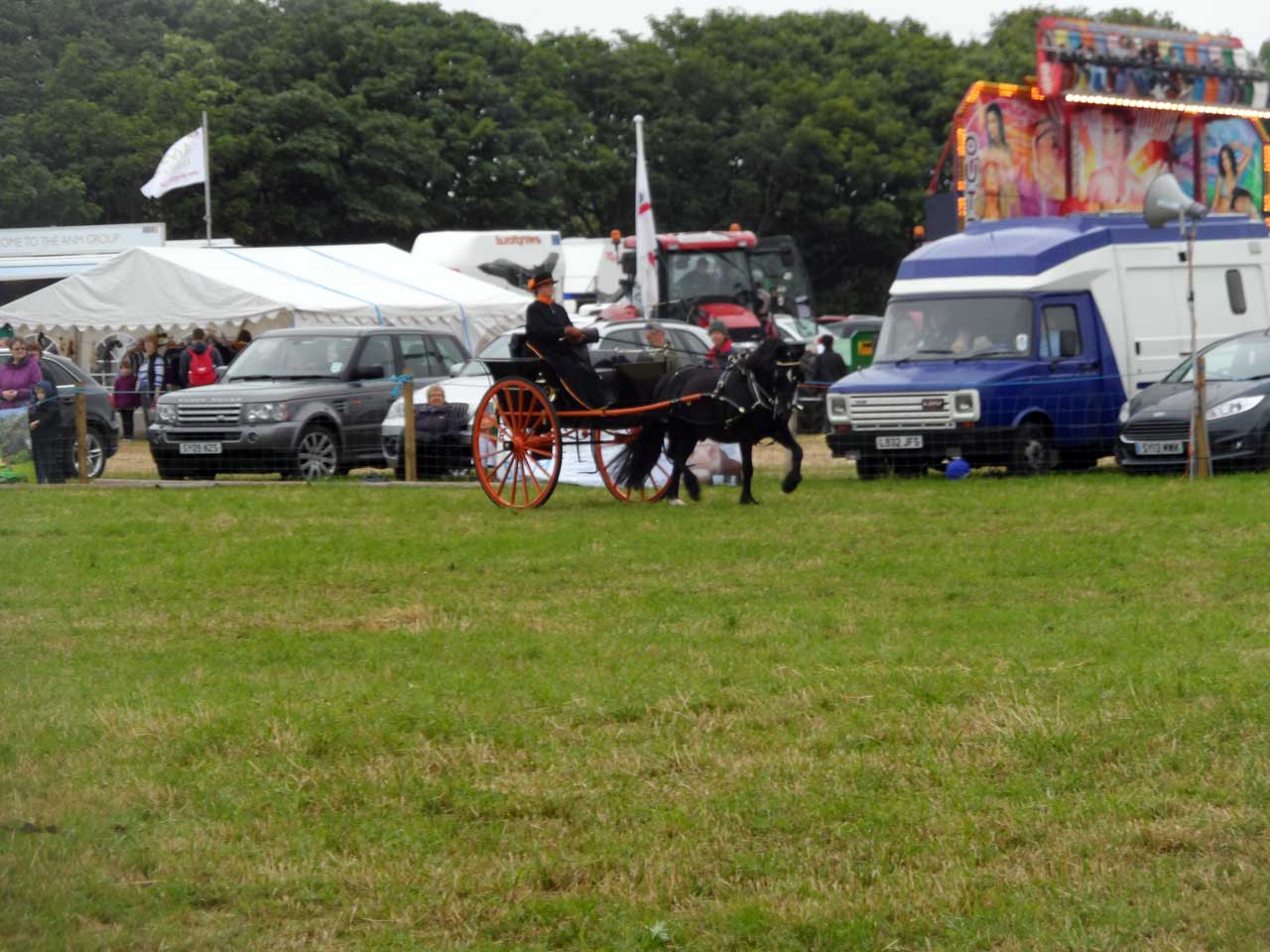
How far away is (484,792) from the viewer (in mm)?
6719

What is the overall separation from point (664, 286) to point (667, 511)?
2205 centimetres

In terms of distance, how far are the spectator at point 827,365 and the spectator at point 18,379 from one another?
13965 millimetres

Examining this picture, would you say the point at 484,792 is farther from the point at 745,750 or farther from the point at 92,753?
the point at 92,753

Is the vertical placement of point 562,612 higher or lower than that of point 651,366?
lower

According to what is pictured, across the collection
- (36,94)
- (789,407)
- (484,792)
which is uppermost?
(36,94)

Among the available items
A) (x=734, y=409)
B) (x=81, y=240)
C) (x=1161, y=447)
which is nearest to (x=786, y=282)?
(x=81, y=240)

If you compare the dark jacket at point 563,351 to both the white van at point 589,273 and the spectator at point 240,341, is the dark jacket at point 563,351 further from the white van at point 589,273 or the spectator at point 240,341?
the white van at point 589,273

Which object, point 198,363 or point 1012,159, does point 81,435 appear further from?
point 1012,159

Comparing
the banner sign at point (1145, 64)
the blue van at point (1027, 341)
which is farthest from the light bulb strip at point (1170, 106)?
the blue van at point (1027, 341)

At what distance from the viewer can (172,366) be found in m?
29.2

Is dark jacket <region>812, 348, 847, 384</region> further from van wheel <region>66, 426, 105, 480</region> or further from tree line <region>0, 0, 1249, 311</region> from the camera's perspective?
tree line <region>0, 0, 1249, 311</region>

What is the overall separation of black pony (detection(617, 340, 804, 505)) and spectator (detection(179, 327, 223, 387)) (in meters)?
10.1

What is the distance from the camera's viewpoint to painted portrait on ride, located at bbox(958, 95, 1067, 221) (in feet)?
87.4

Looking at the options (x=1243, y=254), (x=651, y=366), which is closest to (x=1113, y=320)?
(x=1243, y=254)
